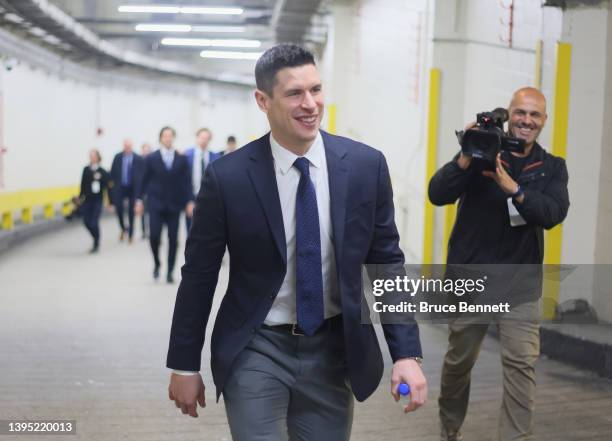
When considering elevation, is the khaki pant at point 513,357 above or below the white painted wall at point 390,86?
below

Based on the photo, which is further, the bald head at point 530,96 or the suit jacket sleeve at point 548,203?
the bald head at point 530,96

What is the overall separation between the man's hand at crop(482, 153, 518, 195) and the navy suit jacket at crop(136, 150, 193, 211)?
8058 millimetres

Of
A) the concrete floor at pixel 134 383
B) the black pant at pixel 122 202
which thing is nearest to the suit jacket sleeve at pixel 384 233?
the concrete floor at pixel 134 383

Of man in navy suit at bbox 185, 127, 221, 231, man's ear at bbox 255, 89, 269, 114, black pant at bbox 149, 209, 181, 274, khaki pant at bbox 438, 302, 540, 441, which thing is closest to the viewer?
man's ear at bbox 255, 89, 269, 114

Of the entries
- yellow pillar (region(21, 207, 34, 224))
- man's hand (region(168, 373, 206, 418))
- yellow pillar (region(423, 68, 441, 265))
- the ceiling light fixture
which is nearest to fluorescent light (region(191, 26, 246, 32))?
the ceiling light fixture

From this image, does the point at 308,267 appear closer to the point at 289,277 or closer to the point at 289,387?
the point at 289,277

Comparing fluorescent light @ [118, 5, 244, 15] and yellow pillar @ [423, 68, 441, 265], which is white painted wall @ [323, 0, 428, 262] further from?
fluorescent light @ [118, 5, 244, 15]

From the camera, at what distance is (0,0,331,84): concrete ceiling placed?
17752 millimetres

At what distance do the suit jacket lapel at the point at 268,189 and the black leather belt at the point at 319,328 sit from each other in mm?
203

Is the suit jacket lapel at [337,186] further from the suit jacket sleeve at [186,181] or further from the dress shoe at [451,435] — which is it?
the suit jacket sleeve at [186,181]

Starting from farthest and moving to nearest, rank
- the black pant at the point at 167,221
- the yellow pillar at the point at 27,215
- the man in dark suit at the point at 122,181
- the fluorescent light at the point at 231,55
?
the fluorescent light at the point at 231,55 < the yellow pillar at the point at 27,215 < the man in dark suit at the point at 122,181 < the black pant at the point at 167,221

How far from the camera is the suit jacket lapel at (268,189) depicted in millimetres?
3089

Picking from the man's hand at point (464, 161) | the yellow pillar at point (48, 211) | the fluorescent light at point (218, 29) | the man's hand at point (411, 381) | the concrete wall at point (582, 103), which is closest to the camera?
the man's hand at point (411, 381)

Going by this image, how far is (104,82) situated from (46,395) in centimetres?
2284
